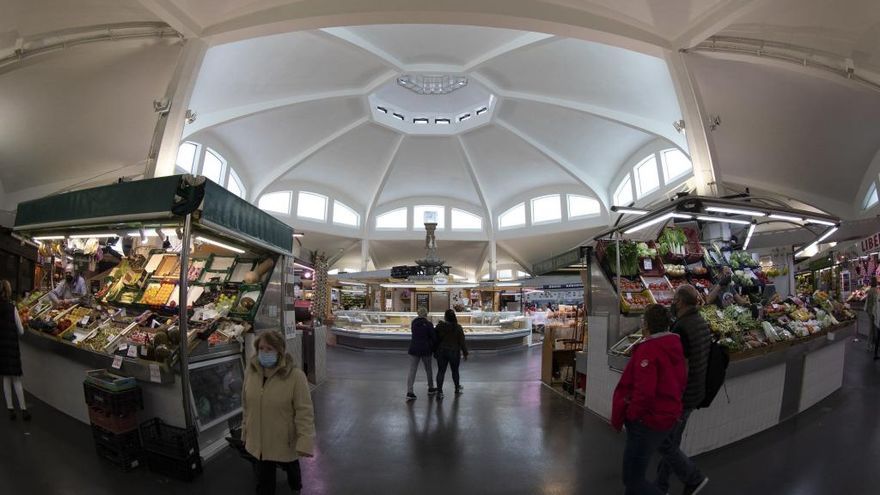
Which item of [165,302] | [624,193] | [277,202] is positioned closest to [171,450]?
[165,302]

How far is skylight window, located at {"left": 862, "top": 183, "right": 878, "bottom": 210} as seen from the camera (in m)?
11.4

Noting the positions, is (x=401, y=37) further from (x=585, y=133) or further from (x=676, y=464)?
(x=676, y=464)

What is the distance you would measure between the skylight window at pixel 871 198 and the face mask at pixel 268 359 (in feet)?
52.9

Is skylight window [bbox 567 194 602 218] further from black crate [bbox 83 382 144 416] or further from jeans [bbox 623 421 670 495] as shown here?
black crate [bbox 83 382 144 416]

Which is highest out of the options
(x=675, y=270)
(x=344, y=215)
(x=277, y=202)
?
(x=277, y=202)

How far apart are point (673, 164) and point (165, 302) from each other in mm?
20293

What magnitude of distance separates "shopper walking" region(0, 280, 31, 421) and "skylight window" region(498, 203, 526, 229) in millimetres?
26009

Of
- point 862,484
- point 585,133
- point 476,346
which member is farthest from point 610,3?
point 585,133

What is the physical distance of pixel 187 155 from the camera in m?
17.7

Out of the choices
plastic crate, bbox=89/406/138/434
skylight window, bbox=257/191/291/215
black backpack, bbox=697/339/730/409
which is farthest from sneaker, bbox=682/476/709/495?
skylight window, bbox=257/191/291/215

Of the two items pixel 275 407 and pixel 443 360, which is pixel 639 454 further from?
pixel 443 360

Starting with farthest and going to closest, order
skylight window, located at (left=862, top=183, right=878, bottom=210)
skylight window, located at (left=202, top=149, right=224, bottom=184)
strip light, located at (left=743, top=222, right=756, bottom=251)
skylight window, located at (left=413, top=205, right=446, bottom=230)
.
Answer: skylight window, located at (left=413, top=205, right=446, bottom=230) → skylight window, located at (left=202, top=149, right=224, bottom=184) → skylight window, located at (left=862, top=183, right=878, bottom=210) → strip light, located at (left=743, top=222, right=756, bottom=251)

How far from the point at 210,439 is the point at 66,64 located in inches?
364

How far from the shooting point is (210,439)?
4.11 m
